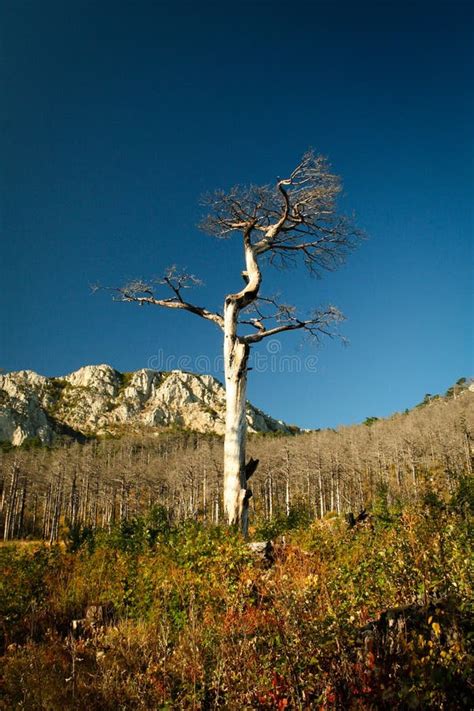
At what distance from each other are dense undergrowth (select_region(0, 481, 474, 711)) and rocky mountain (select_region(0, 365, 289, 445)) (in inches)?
5945

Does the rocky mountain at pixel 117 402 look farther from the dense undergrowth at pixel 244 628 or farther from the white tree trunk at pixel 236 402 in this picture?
the dense undergrowth at pixel 244 628

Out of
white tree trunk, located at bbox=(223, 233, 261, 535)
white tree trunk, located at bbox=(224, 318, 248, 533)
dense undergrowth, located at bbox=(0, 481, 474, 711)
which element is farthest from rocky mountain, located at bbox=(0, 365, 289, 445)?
dense undergrowth, located at bbox=(0, 481, 474, 711)

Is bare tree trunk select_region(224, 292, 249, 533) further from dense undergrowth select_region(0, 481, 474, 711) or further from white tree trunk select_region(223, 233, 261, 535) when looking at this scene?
dense undergrowth select_region(0, 481, 474, 711)

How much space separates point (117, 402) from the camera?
181m

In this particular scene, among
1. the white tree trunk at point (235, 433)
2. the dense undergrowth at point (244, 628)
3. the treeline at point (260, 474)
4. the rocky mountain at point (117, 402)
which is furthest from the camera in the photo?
the rocky mountain at point (117, 402)

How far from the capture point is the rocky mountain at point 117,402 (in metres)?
163

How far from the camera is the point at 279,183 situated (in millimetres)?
10141

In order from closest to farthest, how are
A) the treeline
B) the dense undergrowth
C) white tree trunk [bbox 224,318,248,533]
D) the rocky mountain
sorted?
the dense undergrowth < white tree trunk [bbox 224,318,248,533] < the treeline < the rocky mountain

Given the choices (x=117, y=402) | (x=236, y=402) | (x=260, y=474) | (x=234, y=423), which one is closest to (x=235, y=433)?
(x=234, y=423)

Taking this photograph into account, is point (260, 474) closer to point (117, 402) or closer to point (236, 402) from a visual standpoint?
point (236, 402)

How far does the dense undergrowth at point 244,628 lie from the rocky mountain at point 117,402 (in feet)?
495

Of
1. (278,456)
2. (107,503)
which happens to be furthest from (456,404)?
(107,503)

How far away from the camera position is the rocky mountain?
535ft

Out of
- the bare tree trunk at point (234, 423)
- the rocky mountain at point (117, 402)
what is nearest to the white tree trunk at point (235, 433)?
the bare tree trunk at point (234, 423)
